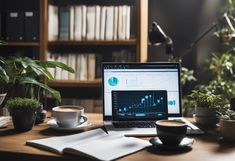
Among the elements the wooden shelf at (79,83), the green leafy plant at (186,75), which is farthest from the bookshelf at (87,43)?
the green leafy plant at (186,75)

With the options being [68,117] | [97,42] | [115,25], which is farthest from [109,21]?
[68,117]

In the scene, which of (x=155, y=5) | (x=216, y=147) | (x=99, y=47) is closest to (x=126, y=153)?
(x=216, y=147)

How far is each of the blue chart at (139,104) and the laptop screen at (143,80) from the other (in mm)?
100

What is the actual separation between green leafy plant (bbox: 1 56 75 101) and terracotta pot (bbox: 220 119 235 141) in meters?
0.75

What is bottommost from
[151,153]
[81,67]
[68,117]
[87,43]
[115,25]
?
[151,153]

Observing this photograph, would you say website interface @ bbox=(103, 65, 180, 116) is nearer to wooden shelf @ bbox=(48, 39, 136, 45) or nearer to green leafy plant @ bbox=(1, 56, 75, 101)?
green leafy plant @ bbox=(1, 56, 75, 101)

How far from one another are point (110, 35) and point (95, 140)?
1557 mm

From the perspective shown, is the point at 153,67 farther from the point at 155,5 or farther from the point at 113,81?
the point at 155,5

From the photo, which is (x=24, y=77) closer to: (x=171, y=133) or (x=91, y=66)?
(x=171, y=133)

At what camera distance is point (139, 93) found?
157 centimetres

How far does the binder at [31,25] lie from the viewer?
9.32 ft

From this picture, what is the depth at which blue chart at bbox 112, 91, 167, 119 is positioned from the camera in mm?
1568

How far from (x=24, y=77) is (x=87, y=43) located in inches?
47.2

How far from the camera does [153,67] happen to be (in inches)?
66.9
